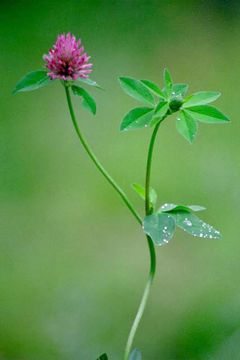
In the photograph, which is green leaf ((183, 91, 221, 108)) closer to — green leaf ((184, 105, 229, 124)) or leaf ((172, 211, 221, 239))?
green leaf ((184, 105, 229, 124))

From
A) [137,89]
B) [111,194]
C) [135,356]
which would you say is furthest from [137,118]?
[111,194]

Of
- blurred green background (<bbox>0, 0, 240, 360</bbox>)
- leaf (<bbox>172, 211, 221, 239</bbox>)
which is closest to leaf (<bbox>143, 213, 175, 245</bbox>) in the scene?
leaf (<bbox>172, 211, 221, 239</bbox>)

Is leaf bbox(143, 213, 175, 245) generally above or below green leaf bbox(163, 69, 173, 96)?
below

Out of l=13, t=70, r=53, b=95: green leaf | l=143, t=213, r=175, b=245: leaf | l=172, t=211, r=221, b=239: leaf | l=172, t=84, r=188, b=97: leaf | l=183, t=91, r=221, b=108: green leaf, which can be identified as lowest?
l=172, t=211, r=221, b=239: leaf

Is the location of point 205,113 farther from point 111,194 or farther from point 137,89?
point 111,194

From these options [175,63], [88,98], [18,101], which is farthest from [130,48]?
[88,98]

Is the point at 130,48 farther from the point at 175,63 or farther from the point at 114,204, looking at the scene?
the point at 114,204

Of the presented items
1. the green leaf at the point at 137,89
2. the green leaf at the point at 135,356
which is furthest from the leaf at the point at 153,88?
the green leaf at the point at 135,356
